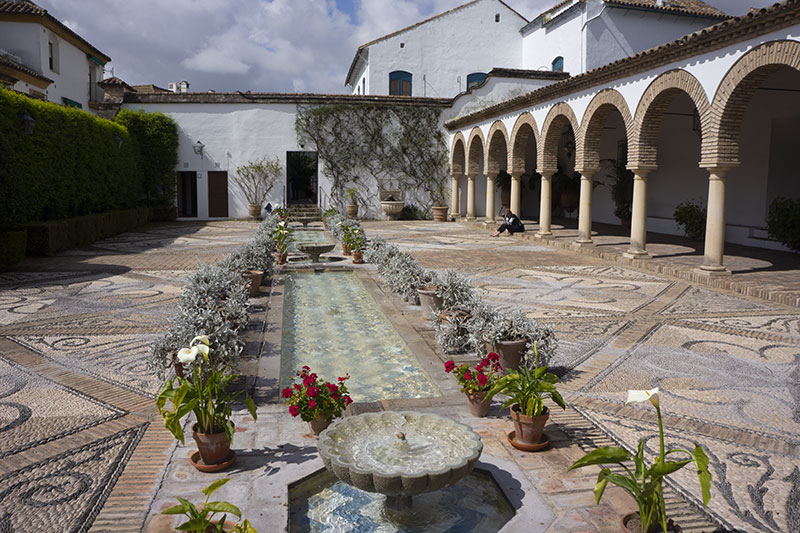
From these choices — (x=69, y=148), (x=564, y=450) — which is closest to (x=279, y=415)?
(x=564, y=450)

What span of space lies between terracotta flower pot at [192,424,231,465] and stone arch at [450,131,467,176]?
74.4ft

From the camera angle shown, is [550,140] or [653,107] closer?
[653,107]

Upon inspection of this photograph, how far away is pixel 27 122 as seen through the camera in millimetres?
13320

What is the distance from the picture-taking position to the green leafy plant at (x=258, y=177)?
1006 inches

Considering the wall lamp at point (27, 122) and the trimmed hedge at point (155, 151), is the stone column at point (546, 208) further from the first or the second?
the trimmed hedge at point (155, 151)

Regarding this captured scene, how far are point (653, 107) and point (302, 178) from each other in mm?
26213

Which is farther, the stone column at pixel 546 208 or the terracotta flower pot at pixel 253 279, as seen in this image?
the stone column at pixel 546 208

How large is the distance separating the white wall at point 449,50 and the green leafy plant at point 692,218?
629 inches

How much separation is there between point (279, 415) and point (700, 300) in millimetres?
7182

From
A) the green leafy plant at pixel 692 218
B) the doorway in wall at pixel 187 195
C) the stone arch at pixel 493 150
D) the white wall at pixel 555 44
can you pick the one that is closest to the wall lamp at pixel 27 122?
the doorway in wall at pixel 187 195

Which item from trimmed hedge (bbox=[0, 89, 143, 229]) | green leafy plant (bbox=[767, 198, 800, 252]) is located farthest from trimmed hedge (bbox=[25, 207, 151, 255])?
green leafy plant (bbox=[767, 198, 800, 252])

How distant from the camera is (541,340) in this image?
555 centimetres

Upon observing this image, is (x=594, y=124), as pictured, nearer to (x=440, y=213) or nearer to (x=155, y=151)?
(x=440, y=213)

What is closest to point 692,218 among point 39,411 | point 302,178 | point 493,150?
point 493,150
